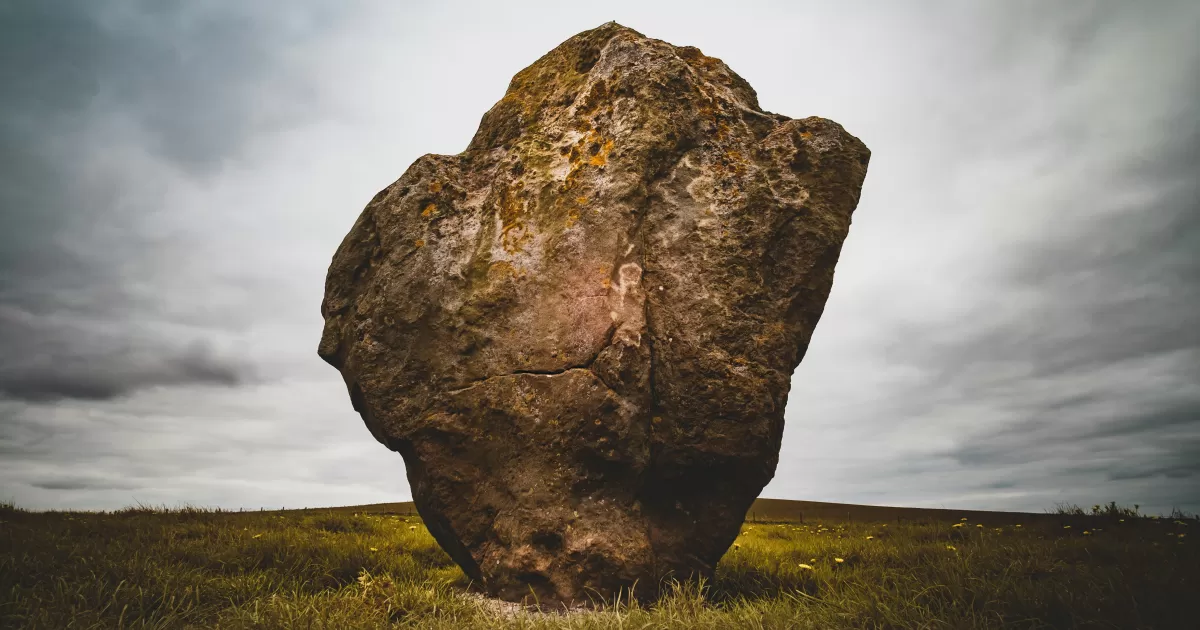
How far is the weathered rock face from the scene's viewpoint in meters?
4.72

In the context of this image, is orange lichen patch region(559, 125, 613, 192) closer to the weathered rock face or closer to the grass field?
the weathered rock face

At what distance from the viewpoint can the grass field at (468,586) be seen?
3695 millimetres

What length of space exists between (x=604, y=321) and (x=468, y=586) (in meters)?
2.68

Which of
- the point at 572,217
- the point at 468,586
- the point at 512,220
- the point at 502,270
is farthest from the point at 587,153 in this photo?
Result: the point at 468,586

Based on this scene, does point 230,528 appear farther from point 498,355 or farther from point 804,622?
point 804,622

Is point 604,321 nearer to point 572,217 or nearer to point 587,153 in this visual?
point 572,217

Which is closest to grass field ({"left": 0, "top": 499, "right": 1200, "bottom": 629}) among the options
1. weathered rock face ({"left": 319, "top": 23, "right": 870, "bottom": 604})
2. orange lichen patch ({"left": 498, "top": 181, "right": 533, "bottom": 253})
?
weathered rock face ({"left": 319, "top": 23, "right": 870, "bottom": 604})

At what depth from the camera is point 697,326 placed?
4926mm

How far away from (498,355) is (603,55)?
124 inches

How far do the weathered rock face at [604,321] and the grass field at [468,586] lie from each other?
61cm

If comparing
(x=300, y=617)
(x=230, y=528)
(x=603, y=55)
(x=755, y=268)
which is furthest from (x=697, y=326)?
(x=230, y=528)

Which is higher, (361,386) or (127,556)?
(361,386)

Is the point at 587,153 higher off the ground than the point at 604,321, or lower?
higher

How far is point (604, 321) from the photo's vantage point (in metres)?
4.87
